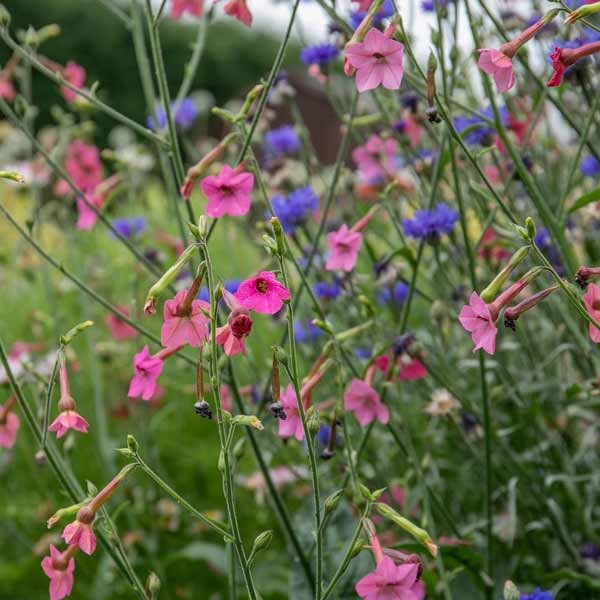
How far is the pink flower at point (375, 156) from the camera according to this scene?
2348 mm

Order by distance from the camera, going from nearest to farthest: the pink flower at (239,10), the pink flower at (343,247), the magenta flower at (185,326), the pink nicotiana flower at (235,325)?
the pink nicotiana flower at (235,325) < the magenta flower at (185,326) < the pink flower at (239,10) < the pink flower at (343,247)

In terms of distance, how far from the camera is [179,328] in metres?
1.36

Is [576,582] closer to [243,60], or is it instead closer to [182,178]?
[182,178]

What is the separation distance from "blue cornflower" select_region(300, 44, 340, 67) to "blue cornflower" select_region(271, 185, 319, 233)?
33cm

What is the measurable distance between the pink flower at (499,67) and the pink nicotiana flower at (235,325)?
18.8 inches

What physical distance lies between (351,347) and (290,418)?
991mm

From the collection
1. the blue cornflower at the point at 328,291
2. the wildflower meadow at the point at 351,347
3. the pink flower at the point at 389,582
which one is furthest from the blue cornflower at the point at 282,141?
the pink flower at the point at 389,582

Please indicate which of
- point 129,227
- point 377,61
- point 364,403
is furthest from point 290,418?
point 129,227

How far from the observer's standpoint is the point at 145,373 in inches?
60.7

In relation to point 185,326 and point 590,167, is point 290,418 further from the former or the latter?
point 590,167

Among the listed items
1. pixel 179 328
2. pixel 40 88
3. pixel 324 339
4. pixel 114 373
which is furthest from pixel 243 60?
pixel 179 328

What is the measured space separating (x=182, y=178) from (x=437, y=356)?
0.73 metres

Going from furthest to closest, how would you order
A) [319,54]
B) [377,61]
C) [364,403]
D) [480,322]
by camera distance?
1. [319,54]
2. [364,403]
3. [377,61]
4. [480,322]

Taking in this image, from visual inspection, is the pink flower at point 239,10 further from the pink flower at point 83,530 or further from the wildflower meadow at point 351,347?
the pink flower at point 83,530
